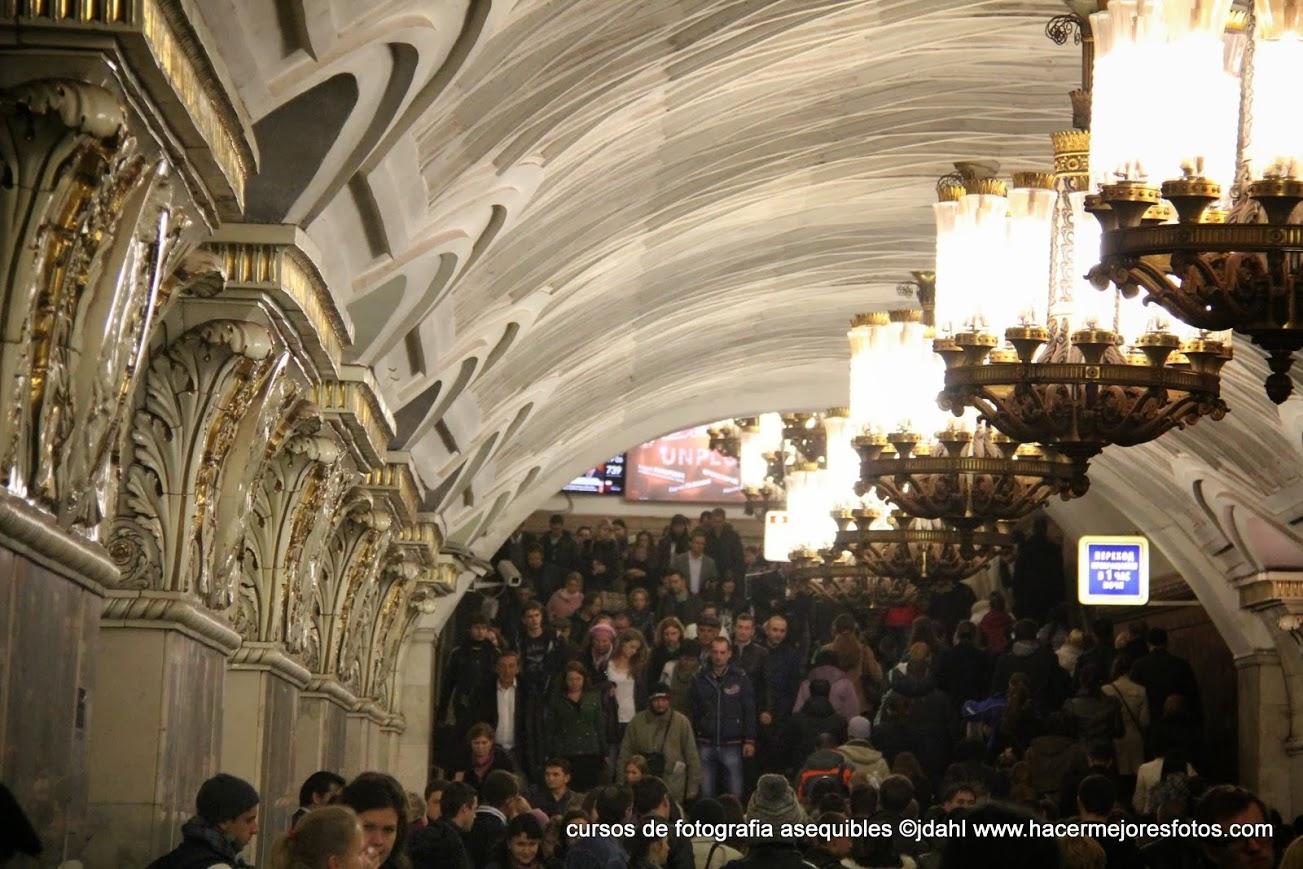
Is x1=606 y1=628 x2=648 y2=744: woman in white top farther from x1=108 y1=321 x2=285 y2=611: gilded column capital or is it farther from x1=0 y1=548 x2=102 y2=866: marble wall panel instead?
x1=0 y1=548 x2=102 y2=866: marble wall panel

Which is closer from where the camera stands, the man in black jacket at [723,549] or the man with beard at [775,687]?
the man with beard at [775,687]

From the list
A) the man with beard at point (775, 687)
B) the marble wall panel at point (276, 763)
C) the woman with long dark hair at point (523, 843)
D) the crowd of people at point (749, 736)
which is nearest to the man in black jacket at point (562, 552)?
the crowd of people at point (749, 736)

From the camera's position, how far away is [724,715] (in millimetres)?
15805

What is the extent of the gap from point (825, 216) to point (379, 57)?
8.57 metres

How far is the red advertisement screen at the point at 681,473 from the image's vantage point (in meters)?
31.0

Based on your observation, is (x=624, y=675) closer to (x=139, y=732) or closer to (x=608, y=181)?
(x=608, y=181)

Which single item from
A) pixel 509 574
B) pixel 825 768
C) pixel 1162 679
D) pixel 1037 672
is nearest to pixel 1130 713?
pixel 1162 679

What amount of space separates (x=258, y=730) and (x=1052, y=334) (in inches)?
143

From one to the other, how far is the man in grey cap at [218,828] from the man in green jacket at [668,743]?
8060 mm

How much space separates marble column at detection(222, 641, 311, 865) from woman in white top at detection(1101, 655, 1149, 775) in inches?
367

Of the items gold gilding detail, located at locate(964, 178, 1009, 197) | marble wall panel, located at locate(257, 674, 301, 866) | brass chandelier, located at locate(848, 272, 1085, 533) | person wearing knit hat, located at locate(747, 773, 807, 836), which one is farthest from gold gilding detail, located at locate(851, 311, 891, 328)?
marble wall panel, located at locate(257, 674, 301, 866)

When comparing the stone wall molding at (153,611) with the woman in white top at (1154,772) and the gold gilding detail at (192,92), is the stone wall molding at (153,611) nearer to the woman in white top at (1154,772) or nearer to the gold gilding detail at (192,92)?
the gold gilding detail at (192,92)

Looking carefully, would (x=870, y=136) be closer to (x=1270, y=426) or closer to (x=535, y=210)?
(x=535, y=210)

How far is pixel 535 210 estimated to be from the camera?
10484 mm
